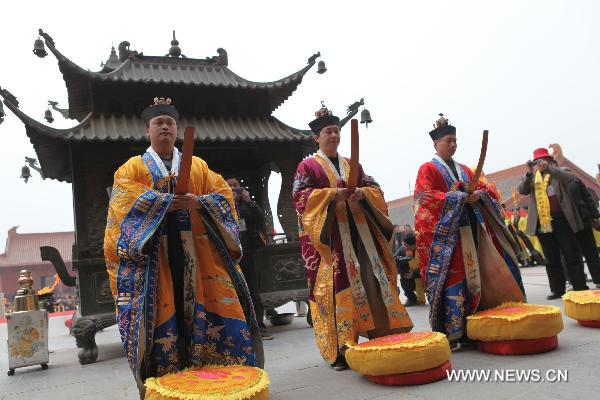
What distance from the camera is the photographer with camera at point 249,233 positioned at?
5371 mm

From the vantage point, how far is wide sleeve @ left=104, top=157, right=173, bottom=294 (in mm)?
2547

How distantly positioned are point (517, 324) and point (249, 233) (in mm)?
3192

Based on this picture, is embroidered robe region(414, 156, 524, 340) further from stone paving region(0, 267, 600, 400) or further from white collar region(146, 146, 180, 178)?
white collar region(146, 146, 180, 178)

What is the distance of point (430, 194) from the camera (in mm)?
3707

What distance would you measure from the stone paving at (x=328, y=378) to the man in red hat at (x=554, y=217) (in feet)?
4.71

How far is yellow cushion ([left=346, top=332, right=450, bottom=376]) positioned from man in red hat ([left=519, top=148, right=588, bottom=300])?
3.54 metres

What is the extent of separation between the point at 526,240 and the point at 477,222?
9450 millimetres

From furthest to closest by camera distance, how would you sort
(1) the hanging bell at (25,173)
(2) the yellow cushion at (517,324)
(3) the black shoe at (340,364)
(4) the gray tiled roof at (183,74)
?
1. (1) the hanging bell at (25,173)
2. (4) the gray tiled roof at (183,74)
3. (3) the black shoe at (340,364)
4. (2) the yellow cushion at (517,324)

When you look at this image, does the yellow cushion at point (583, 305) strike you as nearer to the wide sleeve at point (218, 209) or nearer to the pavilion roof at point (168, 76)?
the wide sleeve at point (218, 209)

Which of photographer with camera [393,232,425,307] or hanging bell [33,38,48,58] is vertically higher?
hanging bell [33,38,48,58]

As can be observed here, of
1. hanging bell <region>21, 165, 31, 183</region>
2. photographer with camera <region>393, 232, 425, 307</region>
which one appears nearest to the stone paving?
photographer with camera <region>393, 232, 425, 307</region>

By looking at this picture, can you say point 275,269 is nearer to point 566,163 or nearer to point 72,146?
point 72,146

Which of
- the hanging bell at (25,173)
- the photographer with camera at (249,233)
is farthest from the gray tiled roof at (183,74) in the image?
the hanging bell at (25,173)

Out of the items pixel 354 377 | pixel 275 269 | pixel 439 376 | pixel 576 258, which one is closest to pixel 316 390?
pixel 354 377
